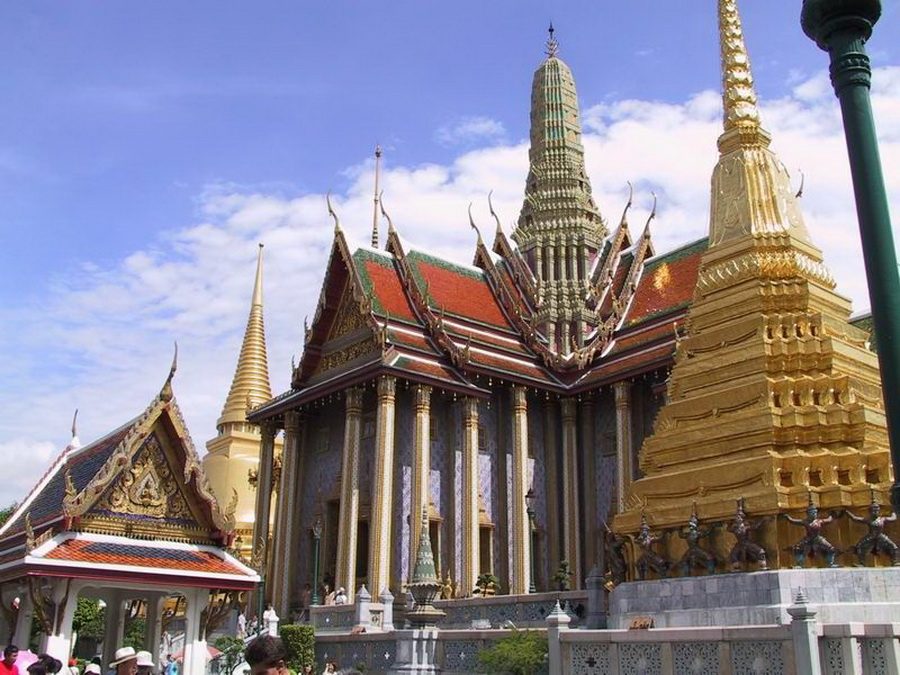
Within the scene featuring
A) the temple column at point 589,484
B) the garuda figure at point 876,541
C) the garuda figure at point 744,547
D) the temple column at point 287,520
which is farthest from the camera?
the temple column at point 589,484

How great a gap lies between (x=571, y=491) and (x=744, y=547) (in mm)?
11606

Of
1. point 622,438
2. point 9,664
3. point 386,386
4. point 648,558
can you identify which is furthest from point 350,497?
point 9,664

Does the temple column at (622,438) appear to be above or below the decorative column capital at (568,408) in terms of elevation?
below

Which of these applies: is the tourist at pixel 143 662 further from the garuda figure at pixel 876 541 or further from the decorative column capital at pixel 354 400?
the decorative column capital at pixel 354 400

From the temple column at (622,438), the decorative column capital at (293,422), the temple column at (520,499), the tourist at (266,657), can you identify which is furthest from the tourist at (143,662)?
the decorative column capital at (293,422)

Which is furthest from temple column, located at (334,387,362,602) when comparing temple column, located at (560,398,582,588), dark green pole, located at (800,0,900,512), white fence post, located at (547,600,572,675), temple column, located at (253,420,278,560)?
dark green pole, located at (800,0,900,512)

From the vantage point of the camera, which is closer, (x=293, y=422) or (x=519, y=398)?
(x=519, y=398)

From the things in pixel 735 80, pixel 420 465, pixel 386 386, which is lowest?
pixel 420 465

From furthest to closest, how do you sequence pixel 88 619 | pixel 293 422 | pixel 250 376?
pixel 250 376 < pixel 88 619 < pixel 293 422

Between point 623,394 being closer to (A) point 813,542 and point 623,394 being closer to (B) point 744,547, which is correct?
(B) point 744,547

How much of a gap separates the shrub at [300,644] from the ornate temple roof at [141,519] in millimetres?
4558

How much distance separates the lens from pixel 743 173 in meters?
15.7

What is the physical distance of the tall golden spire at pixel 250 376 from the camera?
36375mm

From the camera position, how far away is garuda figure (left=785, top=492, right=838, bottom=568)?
37.6ft
